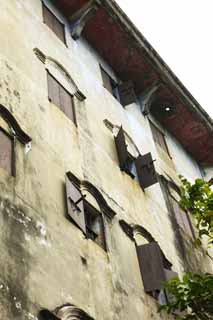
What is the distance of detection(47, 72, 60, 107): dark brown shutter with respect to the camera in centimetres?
1052

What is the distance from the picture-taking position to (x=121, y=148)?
39.5ft

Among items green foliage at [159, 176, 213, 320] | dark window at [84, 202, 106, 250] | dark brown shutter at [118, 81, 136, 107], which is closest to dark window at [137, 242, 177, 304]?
dark window at [84, 202, 106, 250]

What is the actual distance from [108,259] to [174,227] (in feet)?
14.6

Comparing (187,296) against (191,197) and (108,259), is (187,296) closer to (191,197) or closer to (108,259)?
(191,197)

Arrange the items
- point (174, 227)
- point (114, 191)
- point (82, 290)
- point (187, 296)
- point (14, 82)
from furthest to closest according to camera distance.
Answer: point (174, 227), point (114, 191), point (14, 82), point (82, 290), point (187, 296)

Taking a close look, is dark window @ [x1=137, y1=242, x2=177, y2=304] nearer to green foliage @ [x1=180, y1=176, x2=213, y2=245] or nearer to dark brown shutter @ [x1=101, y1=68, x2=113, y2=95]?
green foliage @ [x1=180, y1=176, x2=213, y2=245]

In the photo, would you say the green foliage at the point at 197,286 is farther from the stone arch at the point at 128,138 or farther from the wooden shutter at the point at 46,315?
the stone arch at the point at 128,138

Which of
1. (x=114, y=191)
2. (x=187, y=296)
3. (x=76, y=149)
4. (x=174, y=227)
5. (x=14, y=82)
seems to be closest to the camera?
(x=187, y=296)

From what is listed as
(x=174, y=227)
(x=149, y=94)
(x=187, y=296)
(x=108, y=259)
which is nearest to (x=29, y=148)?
(x=108, y=259)

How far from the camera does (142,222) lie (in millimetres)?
11188

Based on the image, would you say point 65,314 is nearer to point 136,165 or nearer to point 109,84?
point 136,165

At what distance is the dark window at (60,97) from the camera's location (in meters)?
10.6

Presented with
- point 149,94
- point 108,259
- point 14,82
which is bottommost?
point 108,259

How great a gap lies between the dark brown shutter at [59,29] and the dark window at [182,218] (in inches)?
197
